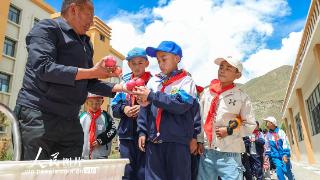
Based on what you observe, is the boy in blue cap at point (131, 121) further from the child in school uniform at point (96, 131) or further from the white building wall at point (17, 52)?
the white building wall at point (17, 52)

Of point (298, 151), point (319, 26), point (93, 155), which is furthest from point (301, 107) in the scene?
point (93, 155)

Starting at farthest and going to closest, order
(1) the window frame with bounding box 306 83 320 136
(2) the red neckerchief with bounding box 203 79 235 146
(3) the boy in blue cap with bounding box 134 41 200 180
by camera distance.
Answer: (1) the window frame with bounding box 306 83 320 136
(2) the red neckerchief with bounding box 203 79 235 146
(3) the boy in blue cap with bounding box 134 41 200 180

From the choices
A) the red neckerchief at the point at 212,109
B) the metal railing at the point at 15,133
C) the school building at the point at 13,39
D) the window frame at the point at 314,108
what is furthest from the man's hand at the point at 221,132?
the school building at the point at 13,39

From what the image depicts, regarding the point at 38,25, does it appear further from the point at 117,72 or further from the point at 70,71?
the point at 117,72

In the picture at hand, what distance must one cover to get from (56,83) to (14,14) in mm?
25571

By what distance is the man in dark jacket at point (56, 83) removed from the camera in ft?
7.07

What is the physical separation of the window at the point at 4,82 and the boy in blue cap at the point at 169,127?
22.3 metres

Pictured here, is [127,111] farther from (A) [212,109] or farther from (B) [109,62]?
(B) [109,62]

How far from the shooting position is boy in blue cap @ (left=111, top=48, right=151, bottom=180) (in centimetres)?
383

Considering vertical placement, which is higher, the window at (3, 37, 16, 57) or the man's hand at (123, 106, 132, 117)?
the window at (3, 37, 16, 57)

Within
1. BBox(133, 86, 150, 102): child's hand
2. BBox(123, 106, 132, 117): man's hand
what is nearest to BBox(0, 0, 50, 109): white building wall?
BBox(123, 106, 132, 117): man's hand

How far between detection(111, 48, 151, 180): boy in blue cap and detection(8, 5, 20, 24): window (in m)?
23.4

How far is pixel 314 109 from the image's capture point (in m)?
17.7

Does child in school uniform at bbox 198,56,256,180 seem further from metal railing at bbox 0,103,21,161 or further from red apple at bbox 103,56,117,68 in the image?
metal railing at bbox 0,103,21,161
